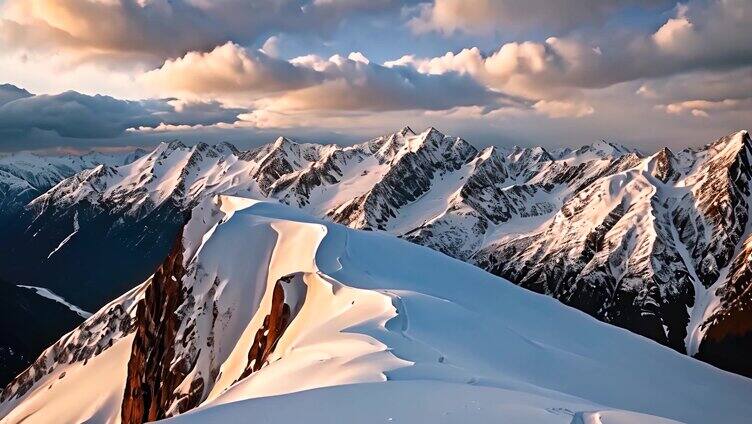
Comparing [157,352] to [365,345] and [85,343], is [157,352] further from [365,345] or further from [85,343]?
[85,343]

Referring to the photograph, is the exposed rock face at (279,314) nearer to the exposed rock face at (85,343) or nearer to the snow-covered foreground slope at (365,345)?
the snow-covered foreground slope at (365,345)

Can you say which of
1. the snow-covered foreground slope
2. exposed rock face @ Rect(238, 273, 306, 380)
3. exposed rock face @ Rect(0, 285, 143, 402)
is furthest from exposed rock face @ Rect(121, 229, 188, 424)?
exposed rock face @ Rect(0, 285, 143, 402)

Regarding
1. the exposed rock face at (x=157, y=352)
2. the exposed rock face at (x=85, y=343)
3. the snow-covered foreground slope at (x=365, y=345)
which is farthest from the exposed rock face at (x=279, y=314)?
the exposed rock face at (x=85, y=343)

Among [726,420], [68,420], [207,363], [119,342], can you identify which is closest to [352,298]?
[726,420]

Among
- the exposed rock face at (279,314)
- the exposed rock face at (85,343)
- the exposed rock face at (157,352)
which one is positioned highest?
the exposed rock face at (279,314)

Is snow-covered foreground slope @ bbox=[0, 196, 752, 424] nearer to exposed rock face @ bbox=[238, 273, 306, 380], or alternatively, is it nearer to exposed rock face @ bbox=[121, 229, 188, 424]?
exposed rock face @ bbox=[238, 273, 306, 380]

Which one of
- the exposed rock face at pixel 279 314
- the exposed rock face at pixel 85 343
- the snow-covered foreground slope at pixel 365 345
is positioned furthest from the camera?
the exposed rock face at pixel 85 343
